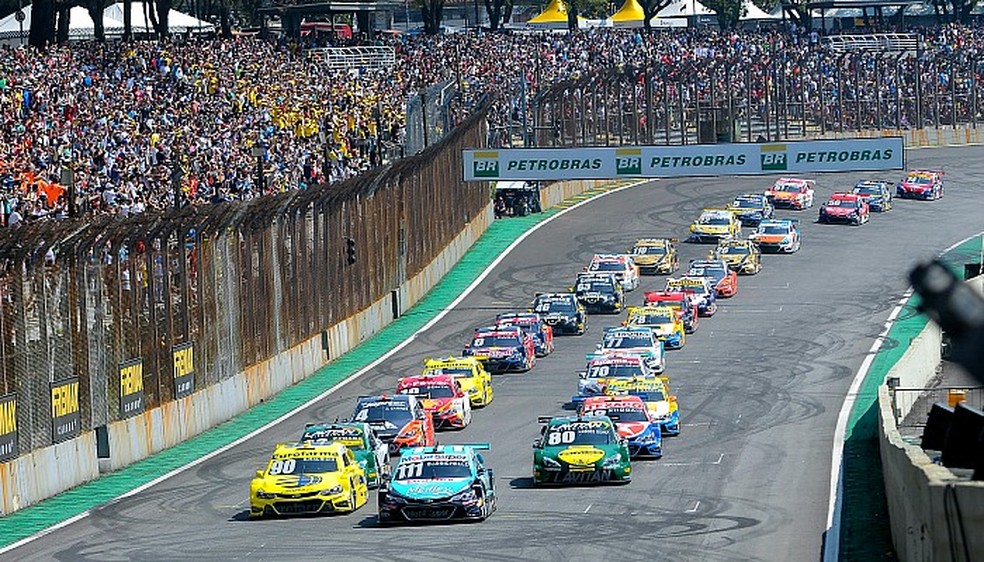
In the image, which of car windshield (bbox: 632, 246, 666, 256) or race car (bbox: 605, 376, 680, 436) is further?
car windshield (bbox: 632, 246, 666, 256)

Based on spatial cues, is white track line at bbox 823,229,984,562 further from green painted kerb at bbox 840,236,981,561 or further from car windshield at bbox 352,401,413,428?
car windshield at bbox 352,401,413,428

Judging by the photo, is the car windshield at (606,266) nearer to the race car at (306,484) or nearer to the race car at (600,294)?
the race car at (600,294)

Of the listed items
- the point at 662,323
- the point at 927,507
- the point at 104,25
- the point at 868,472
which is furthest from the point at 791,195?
the point at 927,507

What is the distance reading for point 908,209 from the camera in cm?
7838

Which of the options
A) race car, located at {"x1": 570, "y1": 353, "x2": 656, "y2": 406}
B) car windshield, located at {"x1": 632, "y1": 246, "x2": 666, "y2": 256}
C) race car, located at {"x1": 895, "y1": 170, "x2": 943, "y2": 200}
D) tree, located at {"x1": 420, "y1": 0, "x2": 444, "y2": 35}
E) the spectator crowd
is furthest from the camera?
tree, located at {"x1": 420, "y1": 0, "x2": 444, "y2": 35}

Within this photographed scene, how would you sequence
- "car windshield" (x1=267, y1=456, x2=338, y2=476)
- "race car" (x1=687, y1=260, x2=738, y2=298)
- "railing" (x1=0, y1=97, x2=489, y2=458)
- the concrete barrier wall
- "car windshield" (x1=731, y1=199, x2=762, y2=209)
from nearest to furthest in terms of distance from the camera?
"car windshield" (x1=267, y1=456, x2=338, y2=476), "railing" (x1=0, y1=97, x2=489, y2=458), "race car" (x1=687, y1=260, x2=738, y2=298), "car windshield" (x1=731, y1=199, x2=762, y2=209), the concrete barrier wall

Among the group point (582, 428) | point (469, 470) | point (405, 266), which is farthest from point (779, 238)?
point (469, 470)

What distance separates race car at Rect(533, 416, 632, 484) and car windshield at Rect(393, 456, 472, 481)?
346 centimetres

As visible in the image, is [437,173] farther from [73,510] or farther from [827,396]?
[73,510]

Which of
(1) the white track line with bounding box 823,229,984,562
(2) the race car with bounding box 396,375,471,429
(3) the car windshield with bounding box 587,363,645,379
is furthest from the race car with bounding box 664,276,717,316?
(2) the race car with bounding box 396,375,471,429

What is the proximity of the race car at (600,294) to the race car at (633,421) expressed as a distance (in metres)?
20.4

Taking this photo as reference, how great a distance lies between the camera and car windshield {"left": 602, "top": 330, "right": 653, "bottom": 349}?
45.3 metres

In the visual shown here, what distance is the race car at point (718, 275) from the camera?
58.3m

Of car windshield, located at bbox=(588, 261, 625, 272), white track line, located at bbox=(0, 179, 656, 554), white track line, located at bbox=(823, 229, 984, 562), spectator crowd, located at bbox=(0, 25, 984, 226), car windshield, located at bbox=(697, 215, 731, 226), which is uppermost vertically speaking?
spectator crowd, located at bbox=(0, 25, 984, 226)
